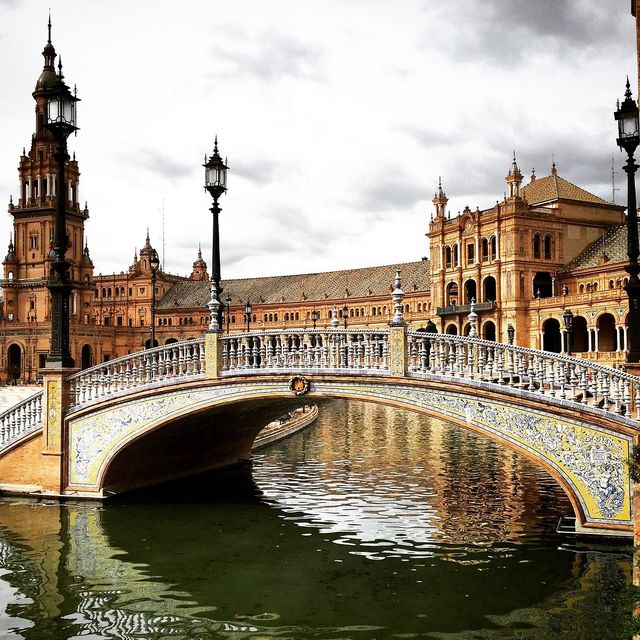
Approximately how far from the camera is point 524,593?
11.5 metres

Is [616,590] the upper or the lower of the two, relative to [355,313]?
lower

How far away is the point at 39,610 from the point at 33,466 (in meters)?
7.44

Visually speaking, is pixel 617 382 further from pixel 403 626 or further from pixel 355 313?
pixel 355 313

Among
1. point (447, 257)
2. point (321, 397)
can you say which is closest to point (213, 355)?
point (321, 397)

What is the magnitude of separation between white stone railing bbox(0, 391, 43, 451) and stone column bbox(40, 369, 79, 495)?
428 mm

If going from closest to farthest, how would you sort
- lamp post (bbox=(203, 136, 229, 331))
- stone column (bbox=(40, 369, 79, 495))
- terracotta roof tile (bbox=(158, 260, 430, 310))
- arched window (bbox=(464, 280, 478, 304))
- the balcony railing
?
stone column (bbox=(40, 369, 79, 495))
lamp post (bbox=(203, 136, 229, 331))
the balcony railing
arched window (bbox=(464, 280, 478, 304))
terracotta roof tile (bbox=(158, 260, 430, 310))

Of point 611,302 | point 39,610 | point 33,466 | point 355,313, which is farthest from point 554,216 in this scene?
point 39,610

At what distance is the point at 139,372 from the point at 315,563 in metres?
6.55

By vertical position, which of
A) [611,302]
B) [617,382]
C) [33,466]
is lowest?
[33,466]

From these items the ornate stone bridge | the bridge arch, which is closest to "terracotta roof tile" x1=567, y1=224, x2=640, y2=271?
the bridge arch

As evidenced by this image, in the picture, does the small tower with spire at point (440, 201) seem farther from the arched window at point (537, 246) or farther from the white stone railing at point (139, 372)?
the white stone railing at point (139, 372)

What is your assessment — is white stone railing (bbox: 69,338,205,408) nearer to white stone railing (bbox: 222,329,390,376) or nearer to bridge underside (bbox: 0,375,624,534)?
bridge underside (bbox: 0,375,624,534)

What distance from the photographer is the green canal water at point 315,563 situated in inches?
412

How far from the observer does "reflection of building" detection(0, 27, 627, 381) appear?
63844 millimetres
